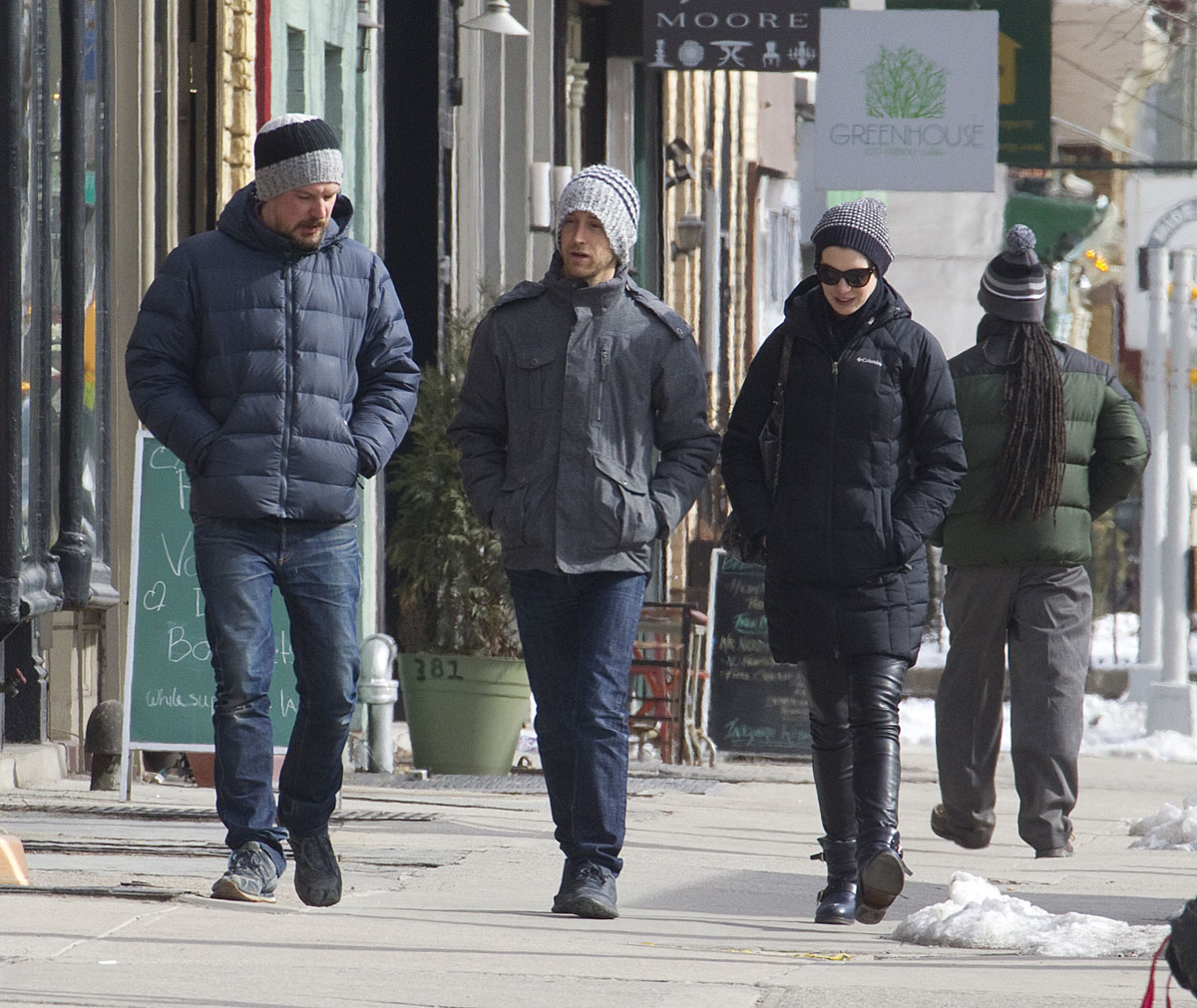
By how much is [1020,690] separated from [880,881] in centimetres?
230

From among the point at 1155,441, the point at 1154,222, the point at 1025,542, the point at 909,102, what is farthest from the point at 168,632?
the point at 1154,222

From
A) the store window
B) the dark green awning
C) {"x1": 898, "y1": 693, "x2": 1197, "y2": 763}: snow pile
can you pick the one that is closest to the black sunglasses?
the store window

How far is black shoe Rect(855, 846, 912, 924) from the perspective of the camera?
21.1ft

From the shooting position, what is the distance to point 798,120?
32031mm

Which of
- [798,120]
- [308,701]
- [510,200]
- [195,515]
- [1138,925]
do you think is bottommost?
[1138,925]

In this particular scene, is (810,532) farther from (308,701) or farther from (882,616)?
(308,701)

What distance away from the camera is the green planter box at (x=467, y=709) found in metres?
11.7

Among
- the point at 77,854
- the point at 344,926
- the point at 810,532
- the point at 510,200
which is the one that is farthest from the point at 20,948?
the point at 510,200

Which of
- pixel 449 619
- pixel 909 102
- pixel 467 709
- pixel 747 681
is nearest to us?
pixel 467 709

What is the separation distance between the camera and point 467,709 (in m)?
11.7

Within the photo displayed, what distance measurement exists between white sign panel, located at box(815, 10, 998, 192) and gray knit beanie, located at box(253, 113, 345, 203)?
8972 millimetres

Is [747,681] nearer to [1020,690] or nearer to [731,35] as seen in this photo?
[731,35]

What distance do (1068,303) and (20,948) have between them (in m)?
36.8

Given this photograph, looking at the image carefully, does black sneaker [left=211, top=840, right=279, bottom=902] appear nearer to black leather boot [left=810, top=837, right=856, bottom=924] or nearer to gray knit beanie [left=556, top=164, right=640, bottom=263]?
black leather boot [left=810, top=837, right=856, bottom=924]
